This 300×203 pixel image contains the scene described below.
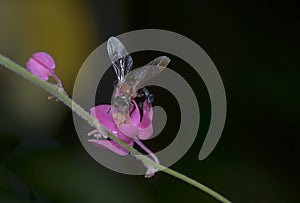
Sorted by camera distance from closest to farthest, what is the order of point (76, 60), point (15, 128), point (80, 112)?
1. point (80, 112)
2. point (15, 128)
3. point (76, 60)

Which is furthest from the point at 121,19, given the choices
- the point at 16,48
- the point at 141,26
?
the point at 16,48

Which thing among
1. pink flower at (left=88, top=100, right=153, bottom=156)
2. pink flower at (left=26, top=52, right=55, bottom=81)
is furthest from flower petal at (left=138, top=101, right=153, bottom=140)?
pink flower at (left=26, top=52, right=55, bottom=81)

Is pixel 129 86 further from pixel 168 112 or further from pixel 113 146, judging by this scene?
pixel 168 112


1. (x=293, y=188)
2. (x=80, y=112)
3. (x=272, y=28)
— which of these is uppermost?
(x=272, y=28)

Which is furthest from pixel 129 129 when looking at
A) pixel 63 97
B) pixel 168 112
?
pixel 168 112

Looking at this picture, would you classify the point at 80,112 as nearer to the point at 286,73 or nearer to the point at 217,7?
the point at 286,73

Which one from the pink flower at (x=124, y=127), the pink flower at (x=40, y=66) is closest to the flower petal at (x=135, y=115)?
the pink flower at (x=124, y=127)

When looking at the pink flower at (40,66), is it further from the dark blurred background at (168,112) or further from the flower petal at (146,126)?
the dark blurred background at (168,112)
